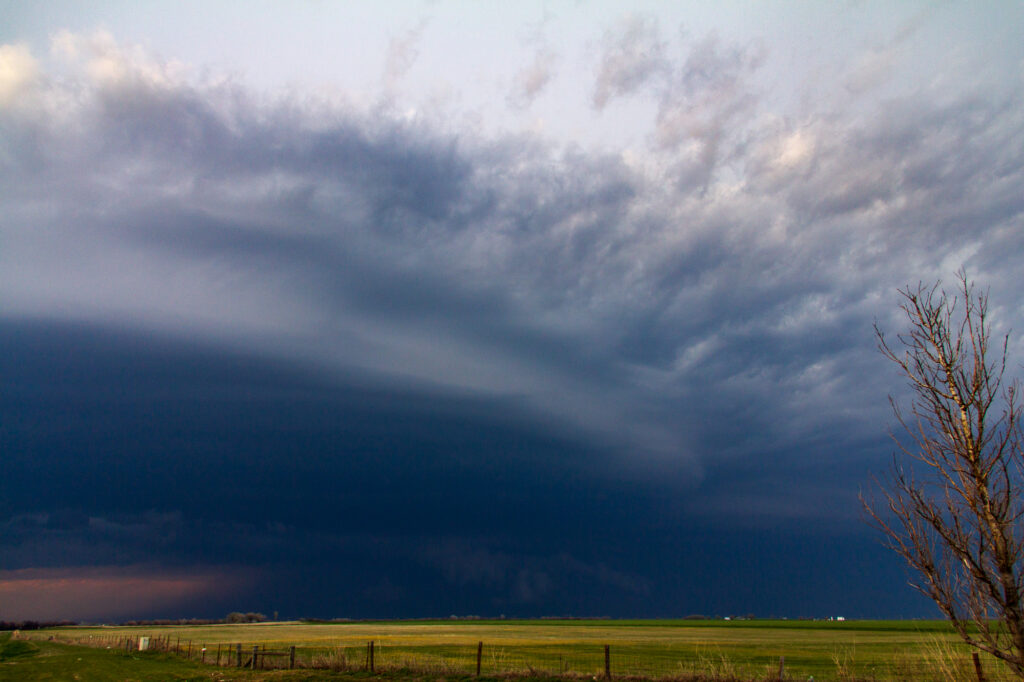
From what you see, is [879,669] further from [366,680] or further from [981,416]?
[981,416]

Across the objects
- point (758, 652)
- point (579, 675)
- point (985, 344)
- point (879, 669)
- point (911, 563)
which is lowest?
point (758, 652)

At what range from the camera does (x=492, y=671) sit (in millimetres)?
27625

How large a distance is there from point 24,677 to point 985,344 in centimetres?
4301

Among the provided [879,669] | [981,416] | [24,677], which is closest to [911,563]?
[981,416]

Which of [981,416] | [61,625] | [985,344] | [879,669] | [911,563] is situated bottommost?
[61,625]

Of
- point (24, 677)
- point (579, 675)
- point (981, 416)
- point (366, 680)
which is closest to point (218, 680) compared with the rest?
point (366, 680)

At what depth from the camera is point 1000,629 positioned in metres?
8.92

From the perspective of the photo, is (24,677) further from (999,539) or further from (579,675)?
(999,539)

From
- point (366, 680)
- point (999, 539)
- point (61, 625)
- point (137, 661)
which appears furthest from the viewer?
point (61, 625)

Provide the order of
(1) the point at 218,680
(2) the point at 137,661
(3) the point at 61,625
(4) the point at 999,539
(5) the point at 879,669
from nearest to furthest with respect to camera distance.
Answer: (4) the point at 999,539
(1) the point at 218,680
(5) the point at 879,669
(2) the point at 137,661
(3) the point at 61,625

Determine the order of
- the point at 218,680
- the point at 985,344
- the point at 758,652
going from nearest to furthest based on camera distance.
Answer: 1. the point at 985,344
2. the point at 218,680
3. the point at 758,652

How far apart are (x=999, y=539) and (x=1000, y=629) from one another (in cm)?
138

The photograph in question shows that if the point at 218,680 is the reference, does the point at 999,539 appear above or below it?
above

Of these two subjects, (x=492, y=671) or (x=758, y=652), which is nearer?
(x=492, y=671)
